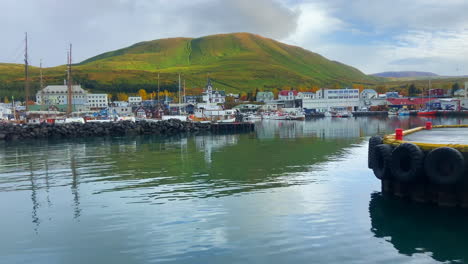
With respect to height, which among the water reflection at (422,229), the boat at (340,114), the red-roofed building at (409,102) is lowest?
the water reflection at (422,229)

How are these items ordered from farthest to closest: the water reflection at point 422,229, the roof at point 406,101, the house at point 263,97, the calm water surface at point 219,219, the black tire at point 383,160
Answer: the house at point 263,97 < the roof at point 406,101 < the black tire at point 383,160 < the water reflection at point 422,229 < the calm water surface at point 219,219

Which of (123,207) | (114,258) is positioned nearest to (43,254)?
(114,258)

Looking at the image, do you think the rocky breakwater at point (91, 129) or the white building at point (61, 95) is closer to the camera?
the rocky breakwater at point (91, 129)

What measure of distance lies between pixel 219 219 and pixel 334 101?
481ft

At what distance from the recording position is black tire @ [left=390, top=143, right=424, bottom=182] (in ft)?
51.0

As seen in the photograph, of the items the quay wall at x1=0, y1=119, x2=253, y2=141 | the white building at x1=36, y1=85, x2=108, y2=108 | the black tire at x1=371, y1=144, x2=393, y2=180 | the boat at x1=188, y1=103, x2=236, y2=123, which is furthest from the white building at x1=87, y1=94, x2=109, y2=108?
the black tire at x1=371, y1=144, x2=393, y2=180

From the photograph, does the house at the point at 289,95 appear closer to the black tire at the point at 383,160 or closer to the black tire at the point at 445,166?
the black tire at the point at 383,160

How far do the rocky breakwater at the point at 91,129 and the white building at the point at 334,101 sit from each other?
93909 millimetres

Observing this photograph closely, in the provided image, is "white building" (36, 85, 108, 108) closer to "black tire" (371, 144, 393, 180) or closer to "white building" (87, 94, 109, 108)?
"white building" (87, 94, 109, 108)

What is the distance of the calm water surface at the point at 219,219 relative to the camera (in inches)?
466

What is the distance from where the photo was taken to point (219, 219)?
589 inches

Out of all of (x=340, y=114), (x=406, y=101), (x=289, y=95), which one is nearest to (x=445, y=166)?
(x=340, y=114)

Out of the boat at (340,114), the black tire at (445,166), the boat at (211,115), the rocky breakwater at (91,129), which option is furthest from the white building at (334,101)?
the black tire at (445,166)

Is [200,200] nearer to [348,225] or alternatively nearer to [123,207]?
[123,207]
